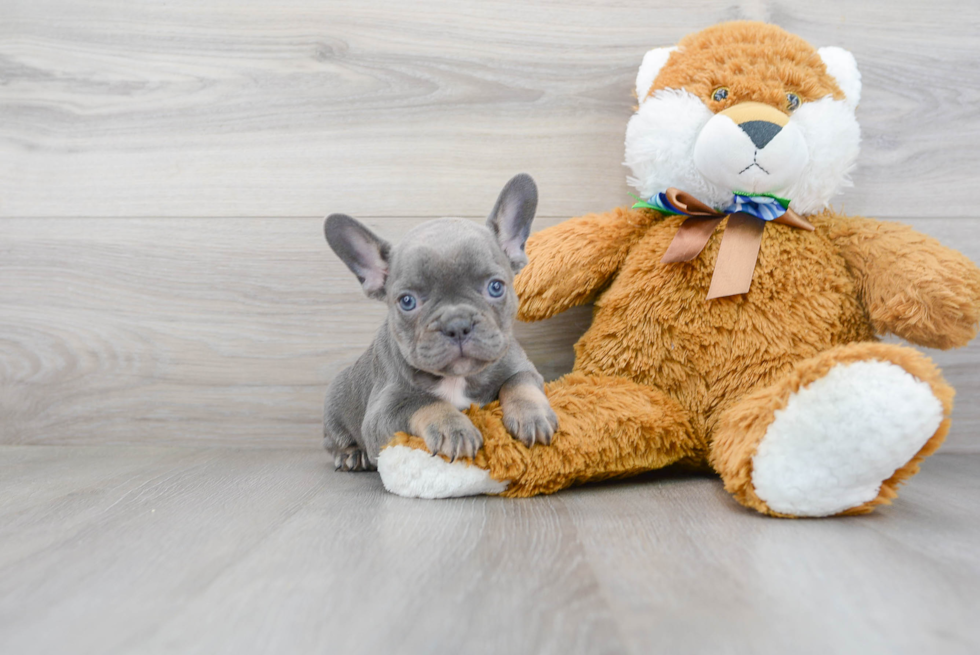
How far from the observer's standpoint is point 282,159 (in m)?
1.87

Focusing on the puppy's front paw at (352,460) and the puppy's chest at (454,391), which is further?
the puppy's front paw at (352,460)

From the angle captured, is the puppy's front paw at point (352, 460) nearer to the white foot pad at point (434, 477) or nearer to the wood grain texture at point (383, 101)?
the white foot pad at point (434, 477)

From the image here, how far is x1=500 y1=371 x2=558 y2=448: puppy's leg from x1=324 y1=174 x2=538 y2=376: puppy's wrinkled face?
4.4 inches

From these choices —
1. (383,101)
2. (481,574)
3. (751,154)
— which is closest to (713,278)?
(751,154)

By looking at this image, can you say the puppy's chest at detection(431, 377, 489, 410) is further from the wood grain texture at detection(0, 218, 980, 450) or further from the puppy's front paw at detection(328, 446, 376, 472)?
the wood grain texture at detection(0, 218, 980, 450)

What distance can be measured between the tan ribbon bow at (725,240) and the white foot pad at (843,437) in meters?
0.36

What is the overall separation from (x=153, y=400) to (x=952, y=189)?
2.14 m

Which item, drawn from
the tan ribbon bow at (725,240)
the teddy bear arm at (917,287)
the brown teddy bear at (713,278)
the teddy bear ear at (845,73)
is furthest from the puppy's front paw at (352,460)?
the teddy bear ear at (845,73)

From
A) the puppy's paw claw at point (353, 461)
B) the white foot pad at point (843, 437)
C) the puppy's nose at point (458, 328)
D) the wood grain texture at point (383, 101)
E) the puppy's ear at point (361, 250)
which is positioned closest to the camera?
the white foot pad at point (843, 437)

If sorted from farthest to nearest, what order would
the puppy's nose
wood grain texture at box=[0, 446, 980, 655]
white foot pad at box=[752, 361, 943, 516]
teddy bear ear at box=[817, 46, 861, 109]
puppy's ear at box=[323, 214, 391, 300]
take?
teddy bear ear at box=[817, 46, 861, 109]
puppy's ear at box=[323, 214, 391, 300]
the puppy's nose
white foot pad at box=[752, 361, 943, 516]
wood grain texture at box=[0, 446, 980, 655]

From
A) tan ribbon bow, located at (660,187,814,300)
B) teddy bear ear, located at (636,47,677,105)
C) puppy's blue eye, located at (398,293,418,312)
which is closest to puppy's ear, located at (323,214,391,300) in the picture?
puppy's blue eye, located at (398,293,418,312)

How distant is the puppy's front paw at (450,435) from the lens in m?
1.28

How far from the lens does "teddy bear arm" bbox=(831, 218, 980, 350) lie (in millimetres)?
1312

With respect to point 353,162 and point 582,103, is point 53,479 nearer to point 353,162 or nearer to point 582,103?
point 353,162
